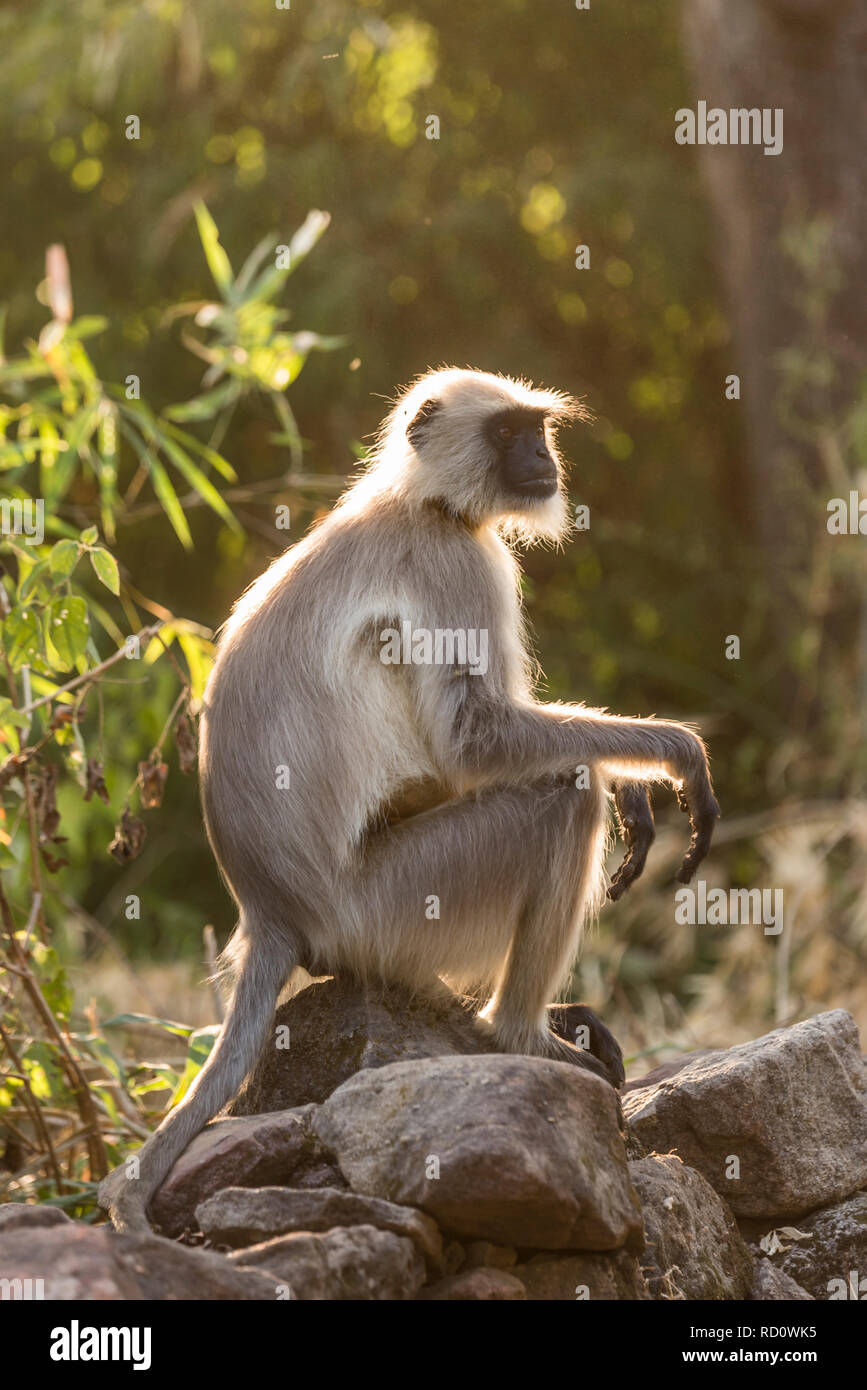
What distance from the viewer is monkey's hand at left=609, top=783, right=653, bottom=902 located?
11.6 ft

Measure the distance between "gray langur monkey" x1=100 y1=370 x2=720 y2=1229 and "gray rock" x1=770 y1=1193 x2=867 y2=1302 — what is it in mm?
582

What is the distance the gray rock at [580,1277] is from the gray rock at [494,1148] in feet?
0.10

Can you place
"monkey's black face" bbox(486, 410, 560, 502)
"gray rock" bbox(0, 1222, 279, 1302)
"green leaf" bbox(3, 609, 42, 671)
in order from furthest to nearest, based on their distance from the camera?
1. "monkey's black face" bbox(486, 410, 560, 502)
2. "green leaf" bbox(3, 609, 42, 671)
3. "gray rock" bbox(0, 1222, 279, 1302)

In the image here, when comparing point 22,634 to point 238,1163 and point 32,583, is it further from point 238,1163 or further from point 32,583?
point 238,1163

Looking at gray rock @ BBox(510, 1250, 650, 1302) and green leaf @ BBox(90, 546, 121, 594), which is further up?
green leaf @ BBox(90, 546, 121, 594)

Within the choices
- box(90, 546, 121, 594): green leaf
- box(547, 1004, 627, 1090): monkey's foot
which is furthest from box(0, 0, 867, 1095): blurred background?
box(90, 546, 121, 594): green leaf

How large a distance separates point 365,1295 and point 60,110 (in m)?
8.31

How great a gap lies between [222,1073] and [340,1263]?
0.76m

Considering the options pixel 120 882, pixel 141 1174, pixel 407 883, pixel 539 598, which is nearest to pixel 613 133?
pixel 539 598

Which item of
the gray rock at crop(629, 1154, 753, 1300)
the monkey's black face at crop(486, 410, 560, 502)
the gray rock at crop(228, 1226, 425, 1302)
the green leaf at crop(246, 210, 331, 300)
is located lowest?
the gray rock at crop(629, 1154, 753, 1300)

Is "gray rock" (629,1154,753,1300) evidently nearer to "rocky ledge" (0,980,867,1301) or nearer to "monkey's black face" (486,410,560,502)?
"rocky ledge" (0,980,867,1301)

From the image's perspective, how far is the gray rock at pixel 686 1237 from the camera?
9.53 feet

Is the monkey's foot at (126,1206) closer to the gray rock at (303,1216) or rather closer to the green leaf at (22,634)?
the gray rock at (303,1216)

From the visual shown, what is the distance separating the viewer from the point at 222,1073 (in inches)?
122
